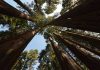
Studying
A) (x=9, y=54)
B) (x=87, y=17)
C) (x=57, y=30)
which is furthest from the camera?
(x=57, y=30)

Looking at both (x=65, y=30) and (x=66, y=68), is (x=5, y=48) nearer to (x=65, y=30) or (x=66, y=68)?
(x=66, y=68)

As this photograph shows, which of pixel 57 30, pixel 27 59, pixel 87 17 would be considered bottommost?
pixel 27 59

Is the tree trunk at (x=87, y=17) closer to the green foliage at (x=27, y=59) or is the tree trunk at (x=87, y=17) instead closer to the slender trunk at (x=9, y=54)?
the slender trunk at (x=9, y=54)

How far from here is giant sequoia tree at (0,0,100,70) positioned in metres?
7.40

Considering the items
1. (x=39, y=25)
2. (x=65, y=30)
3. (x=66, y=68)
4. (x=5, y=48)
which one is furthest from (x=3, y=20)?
(x=5, y=48)

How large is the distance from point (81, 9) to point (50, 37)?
8957 mm

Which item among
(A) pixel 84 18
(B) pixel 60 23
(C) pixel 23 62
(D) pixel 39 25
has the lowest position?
(C) pixel 23 62

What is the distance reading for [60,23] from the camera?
1173cm

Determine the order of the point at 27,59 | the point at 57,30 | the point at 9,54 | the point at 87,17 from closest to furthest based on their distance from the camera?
1. the point at 9,54
2. the point at 87,17
3. the point at 27,59
4. the point at 57,30

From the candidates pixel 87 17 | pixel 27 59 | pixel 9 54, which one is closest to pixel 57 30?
pixel 27 59

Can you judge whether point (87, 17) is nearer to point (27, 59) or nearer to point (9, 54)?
point (9, 54)

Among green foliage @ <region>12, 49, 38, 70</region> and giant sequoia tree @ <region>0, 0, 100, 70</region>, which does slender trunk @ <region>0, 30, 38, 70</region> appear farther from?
green foliage @ <region>12, 49, 38, 70</region>

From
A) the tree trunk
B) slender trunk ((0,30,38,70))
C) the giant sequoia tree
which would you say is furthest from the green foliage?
slender trunk ((0,30,38,70))

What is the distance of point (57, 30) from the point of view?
58.7ft
